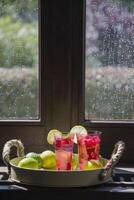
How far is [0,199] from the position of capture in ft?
5.21

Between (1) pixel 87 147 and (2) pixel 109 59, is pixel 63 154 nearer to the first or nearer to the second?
(1) pixel 87 147

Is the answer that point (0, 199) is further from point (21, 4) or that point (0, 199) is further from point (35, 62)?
point (21, 4)

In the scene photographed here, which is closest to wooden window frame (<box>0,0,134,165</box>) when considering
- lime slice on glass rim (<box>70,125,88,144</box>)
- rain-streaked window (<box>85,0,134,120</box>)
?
rain-streaked window (<box>85,0,134,120</box>)

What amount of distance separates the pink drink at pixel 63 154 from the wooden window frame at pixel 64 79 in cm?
26

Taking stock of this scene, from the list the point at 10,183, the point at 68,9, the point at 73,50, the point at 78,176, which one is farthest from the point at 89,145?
the point at 68,9

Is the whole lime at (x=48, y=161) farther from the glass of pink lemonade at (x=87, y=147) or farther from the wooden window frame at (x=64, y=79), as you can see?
the wooden window frame at (x=64, y=79)

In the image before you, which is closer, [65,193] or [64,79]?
[65,193]

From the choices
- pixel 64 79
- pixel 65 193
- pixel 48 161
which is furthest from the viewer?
pixel 64 79

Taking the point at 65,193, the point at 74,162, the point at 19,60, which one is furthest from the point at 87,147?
the point at 19,60

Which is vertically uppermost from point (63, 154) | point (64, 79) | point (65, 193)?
point (64, 79)

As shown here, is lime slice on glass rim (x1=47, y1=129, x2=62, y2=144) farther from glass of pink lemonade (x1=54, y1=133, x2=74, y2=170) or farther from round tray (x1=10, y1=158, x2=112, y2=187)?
round tray (x1=10, y1=158, x2=112, y2=187)

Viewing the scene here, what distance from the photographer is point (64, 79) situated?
1.93m

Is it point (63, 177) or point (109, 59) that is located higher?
point (109, 59)

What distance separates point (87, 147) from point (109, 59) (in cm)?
40
